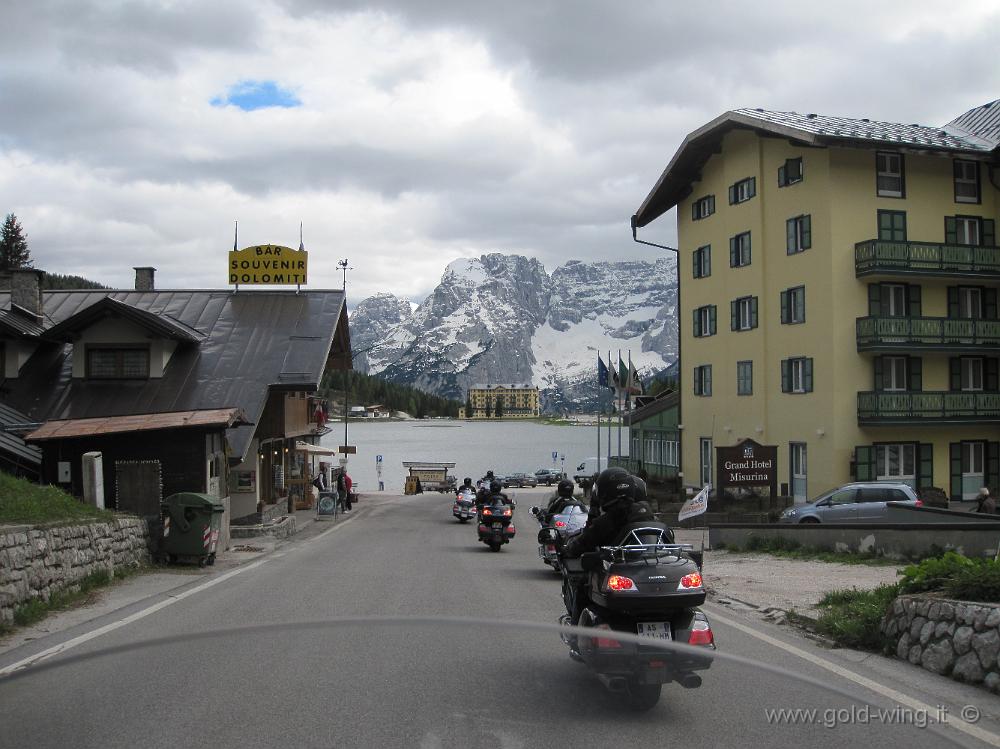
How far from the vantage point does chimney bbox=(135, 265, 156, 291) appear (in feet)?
120

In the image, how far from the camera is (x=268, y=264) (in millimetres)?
36719

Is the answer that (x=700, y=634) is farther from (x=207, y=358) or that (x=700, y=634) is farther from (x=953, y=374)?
(x=953, y=374)

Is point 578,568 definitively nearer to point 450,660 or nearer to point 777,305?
point 450,660

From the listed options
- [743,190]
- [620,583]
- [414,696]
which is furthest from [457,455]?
[414,696]

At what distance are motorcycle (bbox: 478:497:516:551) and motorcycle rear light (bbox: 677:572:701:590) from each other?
14.0 meters

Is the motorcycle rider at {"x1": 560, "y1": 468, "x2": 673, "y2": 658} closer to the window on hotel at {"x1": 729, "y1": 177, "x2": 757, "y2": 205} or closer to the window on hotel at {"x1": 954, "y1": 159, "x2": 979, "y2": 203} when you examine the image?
the window on hotel at {"x1": 729, "y1": 177, "x2": 757, "y2": 205}

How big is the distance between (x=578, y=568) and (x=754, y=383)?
30.7 meters

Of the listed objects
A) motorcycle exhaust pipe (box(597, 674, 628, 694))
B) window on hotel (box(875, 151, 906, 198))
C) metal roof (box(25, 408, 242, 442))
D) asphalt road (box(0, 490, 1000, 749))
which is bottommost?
motorcycle exhaust pipe (box(597, 674, 628, 694))

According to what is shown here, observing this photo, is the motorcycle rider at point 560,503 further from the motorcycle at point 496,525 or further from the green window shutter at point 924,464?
the green window shutter at point 924,464

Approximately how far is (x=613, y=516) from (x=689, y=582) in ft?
2.83

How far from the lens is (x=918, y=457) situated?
32656 mm

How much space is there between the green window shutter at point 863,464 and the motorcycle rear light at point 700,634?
27920 millimetres

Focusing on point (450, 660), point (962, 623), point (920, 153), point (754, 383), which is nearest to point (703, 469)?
point (754, 383)

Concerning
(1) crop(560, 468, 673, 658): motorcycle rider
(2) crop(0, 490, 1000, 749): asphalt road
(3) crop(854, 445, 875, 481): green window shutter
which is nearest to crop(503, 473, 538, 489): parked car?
(3) crop(854, 445, 875, 481): green window shutter
